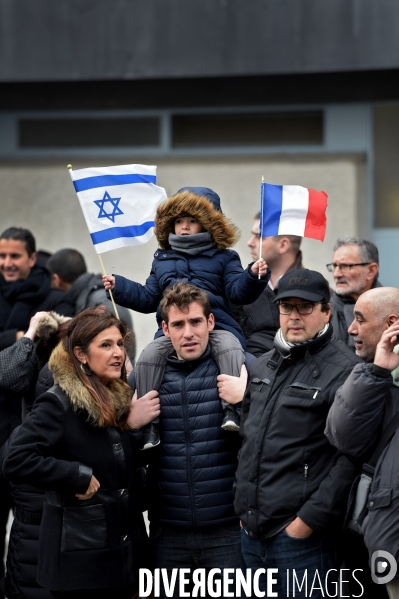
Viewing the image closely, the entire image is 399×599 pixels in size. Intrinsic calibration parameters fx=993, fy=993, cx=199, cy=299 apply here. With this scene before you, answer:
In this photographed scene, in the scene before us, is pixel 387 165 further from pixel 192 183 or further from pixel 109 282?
pixel 109 282

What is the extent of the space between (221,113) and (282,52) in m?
1.06

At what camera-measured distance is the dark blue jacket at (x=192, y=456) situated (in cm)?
527

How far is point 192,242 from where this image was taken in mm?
6000

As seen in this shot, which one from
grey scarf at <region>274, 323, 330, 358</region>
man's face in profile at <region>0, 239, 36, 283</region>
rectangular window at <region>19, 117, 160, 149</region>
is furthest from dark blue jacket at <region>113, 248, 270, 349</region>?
rectangular window at <region>19, 117, 160, 149</region>

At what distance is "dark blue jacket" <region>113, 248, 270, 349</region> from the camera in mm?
5910

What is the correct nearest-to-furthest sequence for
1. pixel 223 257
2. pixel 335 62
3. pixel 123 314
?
pixel 223 257
pixel 123 314
pixel 335 62

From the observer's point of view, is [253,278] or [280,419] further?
[253,278]

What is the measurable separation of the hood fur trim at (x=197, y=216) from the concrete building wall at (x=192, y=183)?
494cm

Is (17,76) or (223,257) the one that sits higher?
(17,76)

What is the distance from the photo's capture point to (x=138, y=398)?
18.0ft

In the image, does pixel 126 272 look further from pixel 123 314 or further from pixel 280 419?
pixel 280 419

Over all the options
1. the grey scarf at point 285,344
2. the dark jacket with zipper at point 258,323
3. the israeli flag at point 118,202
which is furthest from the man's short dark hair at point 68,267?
the grey scarf at point 285,344

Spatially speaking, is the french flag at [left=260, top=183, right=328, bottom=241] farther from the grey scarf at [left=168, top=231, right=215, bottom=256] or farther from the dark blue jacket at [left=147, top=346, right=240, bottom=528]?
the dark blue jacket at [left=147, top=346, right=240, bottom=528]

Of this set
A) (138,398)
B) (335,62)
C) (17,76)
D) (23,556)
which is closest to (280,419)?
(138,398)
